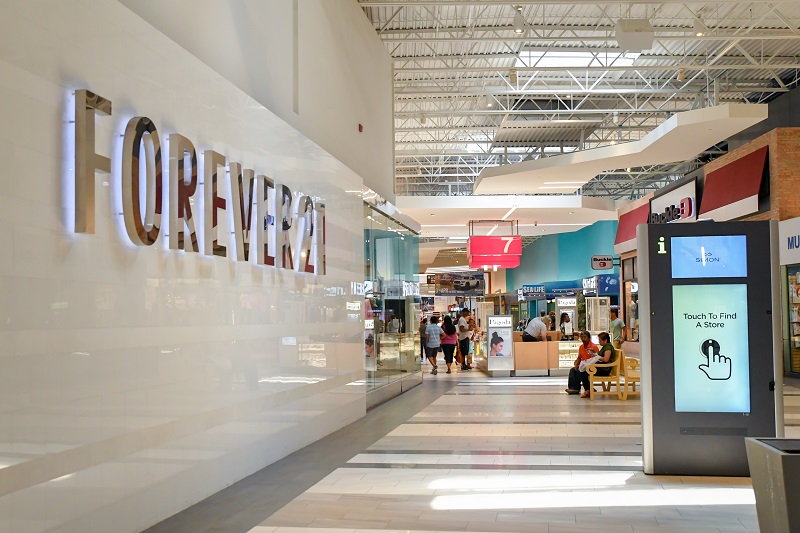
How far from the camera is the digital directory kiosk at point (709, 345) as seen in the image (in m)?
6.82

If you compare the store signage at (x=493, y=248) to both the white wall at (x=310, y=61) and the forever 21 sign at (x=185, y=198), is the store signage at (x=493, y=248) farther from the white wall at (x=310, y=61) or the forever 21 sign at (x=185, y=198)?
the forever 21 sign at (x=185, y=198)

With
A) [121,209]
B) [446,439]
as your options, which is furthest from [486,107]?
[121,209]

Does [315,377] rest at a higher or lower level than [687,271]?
lower

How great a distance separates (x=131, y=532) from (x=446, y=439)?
15.0ft

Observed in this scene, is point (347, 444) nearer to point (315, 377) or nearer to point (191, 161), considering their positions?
point (315, 377)

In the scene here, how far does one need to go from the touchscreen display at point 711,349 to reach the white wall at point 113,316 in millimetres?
3553

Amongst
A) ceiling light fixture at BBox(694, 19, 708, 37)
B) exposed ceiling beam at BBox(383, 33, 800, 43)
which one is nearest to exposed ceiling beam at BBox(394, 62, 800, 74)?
exposed ceiling beam at BBox(383, 33, 800, 43)

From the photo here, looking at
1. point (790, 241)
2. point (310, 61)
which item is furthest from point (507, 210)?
point (310, 61)

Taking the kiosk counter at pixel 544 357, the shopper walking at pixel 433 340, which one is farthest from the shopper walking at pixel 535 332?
the shopper walking at pixel 433 340

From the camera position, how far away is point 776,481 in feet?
12.2

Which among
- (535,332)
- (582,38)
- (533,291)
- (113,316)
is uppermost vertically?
(582,38)

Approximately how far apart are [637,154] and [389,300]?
7.06 meters

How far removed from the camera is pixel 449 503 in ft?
19.6

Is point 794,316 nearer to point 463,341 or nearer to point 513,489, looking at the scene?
point 463,341
